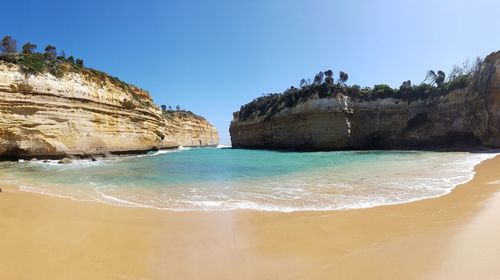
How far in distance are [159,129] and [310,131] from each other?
1950cm

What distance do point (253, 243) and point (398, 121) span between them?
37.8 m

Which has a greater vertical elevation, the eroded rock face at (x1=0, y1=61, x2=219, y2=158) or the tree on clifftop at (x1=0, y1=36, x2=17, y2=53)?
the tree on clifftop at (x1=0, y1=36, x2=17, y2=53)

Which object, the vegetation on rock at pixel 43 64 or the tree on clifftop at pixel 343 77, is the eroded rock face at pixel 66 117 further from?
the tree on clifftop at pixel 343 77

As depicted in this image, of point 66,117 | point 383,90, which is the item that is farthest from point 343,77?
point 66,117

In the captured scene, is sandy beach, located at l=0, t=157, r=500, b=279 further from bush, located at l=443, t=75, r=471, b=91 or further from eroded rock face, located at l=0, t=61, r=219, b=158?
bush, located at l=443, t=75, r=471, b=91

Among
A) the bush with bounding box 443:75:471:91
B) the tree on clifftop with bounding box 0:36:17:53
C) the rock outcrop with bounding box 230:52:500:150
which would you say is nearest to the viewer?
the tree on clifftop with bounding box 0:36:17:53

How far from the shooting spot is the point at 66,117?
22.1 m

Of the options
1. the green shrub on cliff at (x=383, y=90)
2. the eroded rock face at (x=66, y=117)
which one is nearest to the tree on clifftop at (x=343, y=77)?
the green shrub on cliff at (x=383, y=90)

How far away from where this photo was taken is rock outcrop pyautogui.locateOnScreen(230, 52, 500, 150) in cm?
2773

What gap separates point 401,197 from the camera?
7.17 metres

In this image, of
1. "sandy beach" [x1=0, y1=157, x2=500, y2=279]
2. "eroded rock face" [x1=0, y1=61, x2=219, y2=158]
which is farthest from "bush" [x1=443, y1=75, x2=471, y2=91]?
"eroded rock face" [x1=0, y1=61, x2=219, y2=158]

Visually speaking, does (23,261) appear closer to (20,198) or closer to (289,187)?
(20,198)

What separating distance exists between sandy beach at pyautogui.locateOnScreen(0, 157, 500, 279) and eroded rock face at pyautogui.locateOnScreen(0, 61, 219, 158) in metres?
16.6

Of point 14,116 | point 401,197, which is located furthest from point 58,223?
point 14,116
